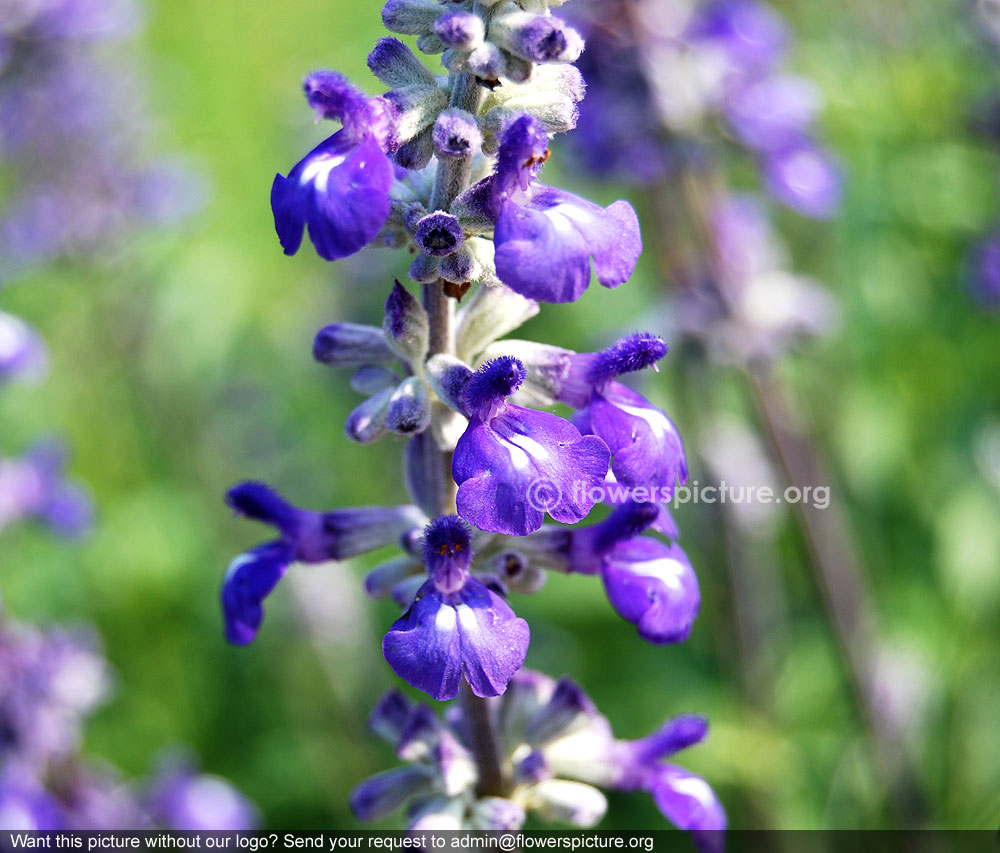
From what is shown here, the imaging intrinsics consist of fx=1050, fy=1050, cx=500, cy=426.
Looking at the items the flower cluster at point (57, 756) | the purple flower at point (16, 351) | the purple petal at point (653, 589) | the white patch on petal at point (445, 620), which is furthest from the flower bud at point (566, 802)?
the purple flower at point (16, 351)

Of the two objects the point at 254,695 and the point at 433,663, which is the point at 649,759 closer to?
the point at 433,663

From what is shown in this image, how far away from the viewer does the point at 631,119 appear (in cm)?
463

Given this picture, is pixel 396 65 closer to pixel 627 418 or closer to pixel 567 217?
pixel 567 217

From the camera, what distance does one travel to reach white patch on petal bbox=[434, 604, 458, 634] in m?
1.94

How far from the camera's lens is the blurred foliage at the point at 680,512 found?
5098 millimetres

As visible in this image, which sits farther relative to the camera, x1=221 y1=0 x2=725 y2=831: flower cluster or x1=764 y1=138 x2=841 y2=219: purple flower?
x1=764 y1=138 x2=841 y2=219: purple flower

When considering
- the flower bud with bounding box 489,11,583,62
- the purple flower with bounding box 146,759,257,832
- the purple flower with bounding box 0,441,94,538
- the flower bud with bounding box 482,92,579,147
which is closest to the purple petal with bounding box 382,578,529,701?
the flower bud with bounding box 482,92,579,147

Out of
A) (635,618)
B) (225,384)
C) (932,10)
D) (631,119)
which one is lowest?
(225,384)

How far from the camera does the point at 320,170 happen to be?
1.87 meters

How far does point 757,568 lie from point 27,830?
11.8 feet

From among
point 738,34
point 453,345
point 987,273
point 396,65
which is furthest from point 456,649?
point 987,273

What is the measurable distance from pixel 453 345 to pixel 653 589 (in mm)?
671

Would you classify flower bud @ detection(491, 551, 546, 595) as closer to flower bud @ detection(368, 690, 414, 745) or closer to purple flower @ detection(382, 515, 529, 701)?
purple flower @ detection(382, 515, 529, 701)

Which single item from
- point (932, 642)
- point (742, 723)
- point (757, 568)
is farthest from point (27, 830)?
point (932, 642)
